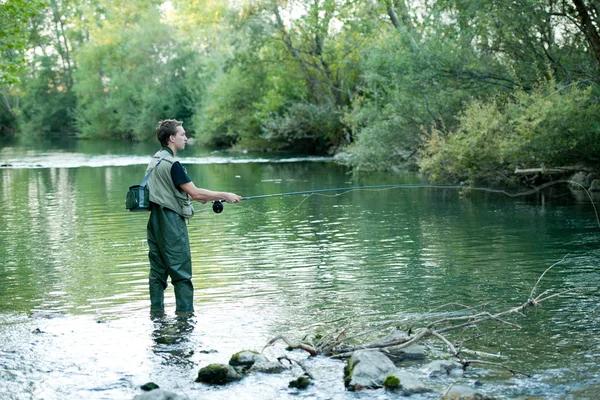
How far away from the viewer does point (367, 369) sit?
20.2ft

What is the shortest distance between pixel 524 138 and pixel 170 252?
1183 centimetres

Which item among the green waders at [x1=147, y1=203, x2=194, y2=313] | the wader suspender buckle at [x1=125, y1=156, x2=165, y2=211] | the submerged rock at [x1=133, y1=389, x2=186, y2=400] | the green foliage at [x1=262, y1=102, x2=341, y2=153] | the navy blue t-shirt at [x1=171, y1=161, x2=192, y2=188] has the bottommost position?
the submerged rock at [x1=133, y1=389, x2=186, y2=400]

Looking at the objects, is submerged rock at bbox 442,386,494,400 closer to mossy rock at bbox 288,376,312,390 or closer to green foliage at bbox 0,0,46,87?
mossy rock at bbox 288,376,312,390

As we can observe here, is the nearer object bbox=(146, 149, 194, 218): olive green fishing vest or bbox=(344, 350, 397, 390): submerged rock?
bbox=(344, 350, 397, 390): submerged rock

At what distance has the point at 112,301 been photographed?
925 cm

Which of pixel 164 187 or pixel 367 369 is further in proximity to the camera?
pixel 164 187

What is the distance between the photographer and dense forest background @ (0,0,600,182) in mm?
19859

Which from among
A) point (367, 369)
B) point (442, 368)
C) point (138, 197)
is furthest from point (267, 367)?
point (138, 197)

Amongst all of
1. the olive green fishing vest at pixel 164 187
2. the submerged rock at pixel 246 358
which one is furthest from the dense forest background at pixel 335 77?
the submerged rock at pixel 246 358

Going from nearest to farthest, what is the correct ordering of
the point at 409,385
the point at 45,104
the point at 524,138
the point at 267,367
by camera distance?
the point at 409,385, the point at 267,367, the point at 524,138, the point at 45,104

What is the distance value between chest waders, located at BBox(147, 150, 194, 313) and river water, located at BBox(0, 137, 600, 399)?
0.27m

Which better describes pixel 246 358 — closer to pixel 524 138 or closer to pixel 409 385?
pixel 409 385

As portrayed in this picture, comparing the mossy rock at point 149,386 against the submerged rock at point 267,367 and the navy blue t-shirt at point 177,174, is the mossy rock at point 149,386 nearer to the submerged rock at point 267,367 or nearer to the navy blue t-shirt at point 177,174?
the submerged rock at point 267,367

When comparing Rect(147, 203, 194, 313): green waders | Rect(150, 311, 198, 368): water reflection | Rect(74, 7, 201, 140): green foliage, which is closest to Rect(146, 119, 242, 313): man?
Rect(147, 203, 194, 313): green waders
